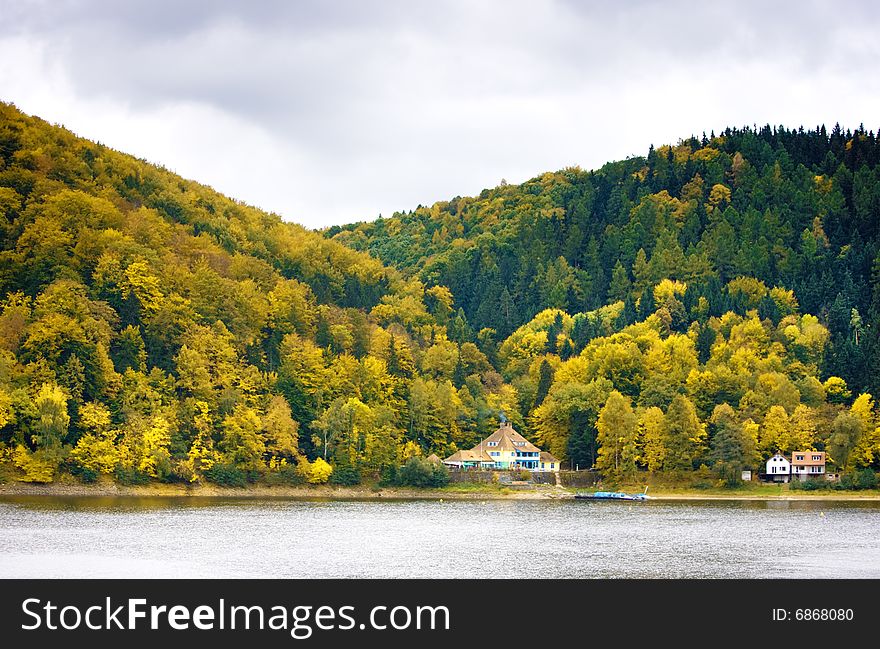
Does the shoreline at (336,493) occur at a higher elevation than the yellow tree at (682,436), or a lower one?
lower

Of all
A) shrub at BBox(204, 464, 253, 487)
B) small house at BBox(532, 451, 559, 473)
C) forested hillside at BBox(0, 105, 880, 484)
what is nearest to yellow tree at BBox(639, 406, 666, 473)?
forested hillside at BBox(0, 105, 880, 484)

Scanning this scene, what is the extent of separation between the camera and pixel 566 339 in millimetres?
188125

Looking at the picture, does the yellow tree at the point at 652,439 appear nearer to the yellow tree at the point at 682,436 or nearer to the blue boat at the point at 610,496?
the yellow tree at the point at 682,436

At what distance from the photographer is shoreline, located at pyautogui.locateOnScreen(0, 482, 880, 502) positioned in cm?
12204

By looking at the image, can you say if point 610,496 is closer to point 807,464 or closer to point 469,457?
point 469,457

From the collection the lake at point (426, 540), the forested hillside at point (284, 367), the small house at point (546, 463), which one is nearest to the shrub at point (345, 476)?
the forested hillside at point (284, 367)

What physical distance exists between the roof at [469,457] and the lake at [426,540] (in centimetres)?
2676

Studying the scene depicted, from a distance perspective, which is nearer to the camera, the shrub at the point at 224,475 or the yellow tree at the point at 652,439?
the shrub at the point at 224,475

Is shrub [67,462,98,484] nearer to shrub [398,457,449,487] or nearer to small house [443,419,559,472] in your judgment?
shrub [398,457,449,487]

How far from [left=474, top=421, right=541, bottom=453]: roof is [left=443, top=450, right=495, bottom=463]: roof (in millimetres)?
1173

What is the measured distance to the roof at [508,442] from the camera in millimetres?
147125

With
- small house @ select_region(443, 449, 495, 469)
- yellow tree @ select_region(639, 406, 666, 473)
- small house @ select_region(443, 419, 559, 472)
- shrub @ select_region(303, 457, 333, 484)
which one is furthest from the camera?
small house @ select_region(443, 419, 559, 472)
